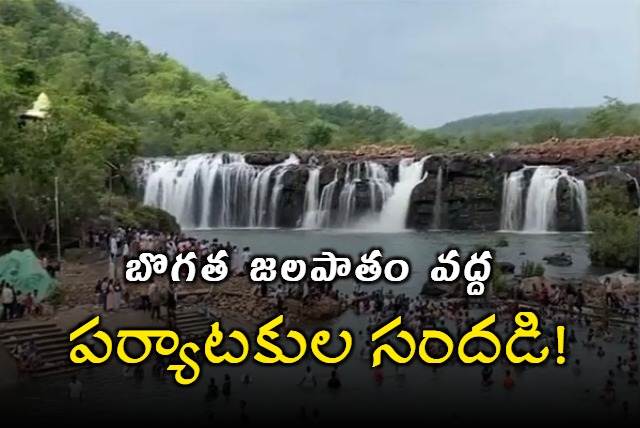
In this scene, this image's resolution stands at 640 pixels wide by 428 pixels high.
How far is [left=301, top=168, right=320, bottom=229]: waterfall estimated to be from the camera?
284 inches

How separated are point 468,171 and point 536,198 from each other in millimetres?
648

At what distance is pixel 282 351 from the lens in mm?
4918

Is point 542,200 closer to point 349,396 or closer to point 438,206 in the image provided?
point 438,206

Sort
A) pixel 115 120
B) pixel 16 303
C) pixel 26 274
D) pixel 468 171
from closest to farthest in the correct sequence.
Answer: pixel 16 303
pixel 26 274
pixel 115 120
pixel 468 171

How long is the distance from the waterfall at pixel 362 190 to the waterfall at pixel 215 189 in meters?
→ 0.58

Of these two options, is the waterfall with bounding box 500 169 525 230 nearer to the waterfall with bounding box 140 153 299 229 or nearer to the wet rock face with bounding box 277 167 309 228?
the wet rock face with bounding box 277 167 309 228

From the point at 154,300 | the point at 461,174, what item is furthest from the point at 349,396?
the point at 461,174

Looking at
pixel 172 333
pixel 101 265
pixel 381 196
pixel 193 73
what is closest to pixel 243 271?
pixel 172 333

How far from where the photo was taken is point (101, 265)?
5.69 metres

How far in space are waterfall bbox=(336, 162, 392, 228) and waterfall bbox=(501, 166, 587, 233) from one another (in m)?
1.07

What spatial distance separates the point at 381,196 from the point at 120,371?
333 centimetres

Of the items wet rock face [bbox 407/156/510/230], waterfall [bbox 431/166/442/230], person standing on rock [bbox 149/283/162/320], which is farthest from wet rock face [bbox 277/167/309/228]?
person standing on rock [bbox 149/283/162/320]

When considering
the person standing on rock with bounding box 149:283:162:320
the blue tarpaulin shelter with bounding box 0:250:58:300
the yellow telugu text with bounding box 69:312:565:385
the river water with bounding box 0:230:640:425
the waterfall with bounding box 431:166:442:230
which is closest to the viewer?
the river water with bounding box 0:230:640:425

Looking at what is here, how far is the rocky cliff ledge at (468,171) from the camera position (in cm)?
725
